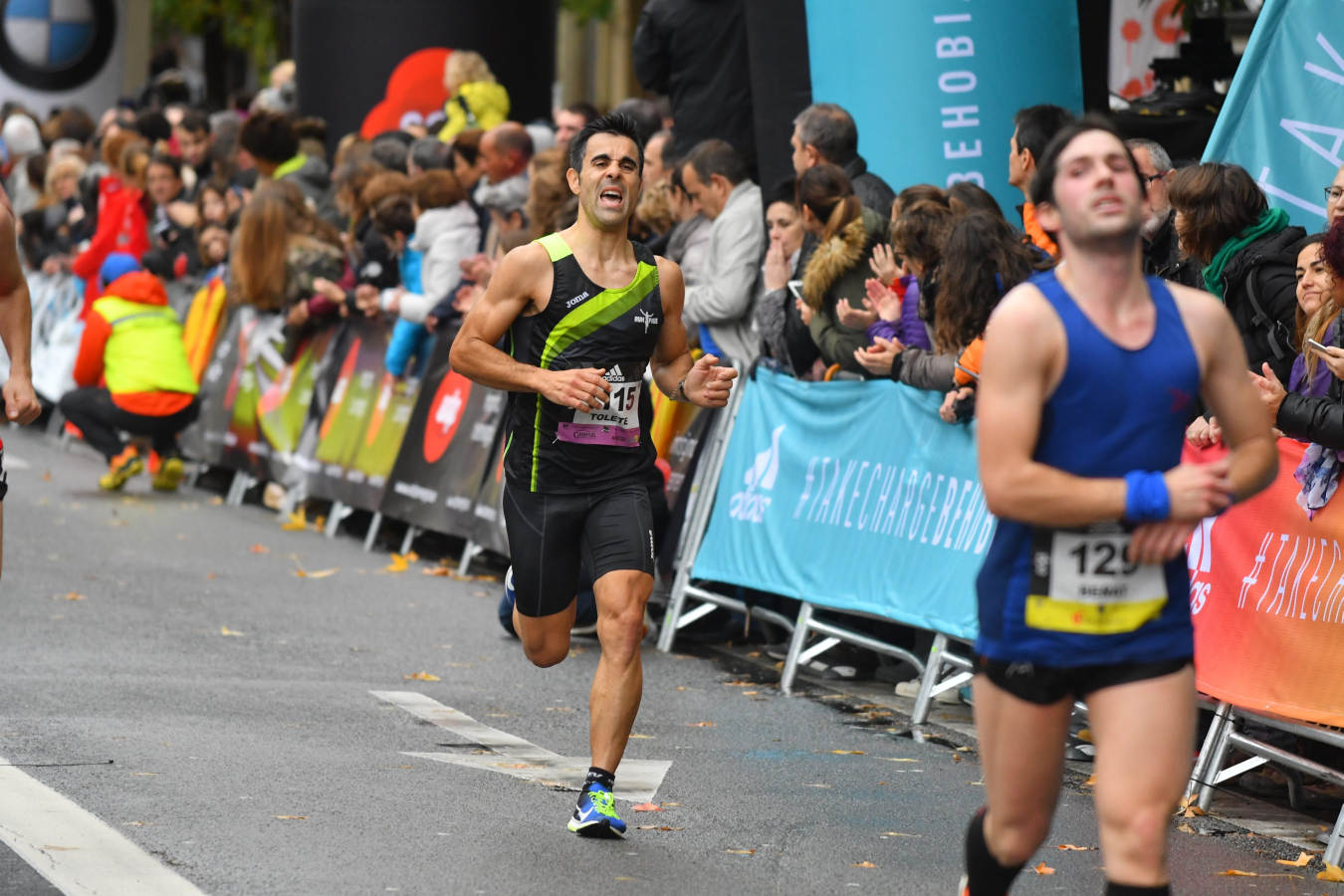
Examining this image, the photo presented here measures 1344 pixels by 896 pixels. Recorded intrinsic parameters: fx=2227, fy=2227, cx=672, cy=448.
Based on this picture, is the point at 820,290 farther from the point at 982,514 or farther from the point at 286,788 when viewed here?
the point at 286,788

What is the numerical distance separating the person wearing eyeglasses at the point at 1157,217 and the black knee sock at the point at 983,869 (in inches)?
161

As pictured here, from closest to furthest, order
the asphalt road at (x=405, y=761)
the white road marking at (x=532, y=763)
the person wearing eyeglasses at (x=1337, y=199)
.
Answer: the asphalt road at (x=405, y=761), the white road marking at (x=532, y=763), the person wearing eyeglasses at (x=1337, y=199)

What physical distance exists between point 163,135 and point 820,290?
13.2 m

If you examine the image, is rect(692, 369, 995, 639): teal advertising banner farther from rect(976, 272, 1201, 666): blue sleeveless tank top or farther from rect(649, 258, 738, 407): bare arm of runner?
rect(976, 272, 1201, 666): blue sleeveless tank top

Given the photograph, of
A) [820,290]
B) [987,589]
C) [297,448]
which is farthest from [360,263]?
[987,589]

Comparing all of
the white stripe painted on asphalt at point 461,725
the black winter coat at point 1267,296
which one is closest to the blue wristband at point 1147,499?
the black winter coat at point 1267,296

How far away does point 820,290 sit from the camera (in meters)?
10.2

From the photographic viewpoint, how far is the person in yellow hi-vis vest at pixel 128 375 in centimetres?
1620

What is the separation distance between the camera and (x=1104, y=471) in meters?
4.66

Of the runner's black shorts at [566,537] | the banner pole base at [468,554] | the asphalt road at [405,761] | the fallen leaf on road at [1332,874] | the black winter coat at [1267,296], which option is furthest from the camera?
the banner pole base at [468,554]

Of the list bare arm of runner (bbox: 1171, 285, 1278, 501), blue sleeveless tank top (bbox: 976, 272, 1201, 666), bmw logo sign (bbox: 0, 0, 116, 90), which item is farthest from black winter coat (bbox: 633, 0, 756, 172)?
bmw logo sign (bbox: 0, 0, 116, 90)

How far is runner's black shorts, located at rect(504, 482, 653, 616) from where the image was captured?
705cm

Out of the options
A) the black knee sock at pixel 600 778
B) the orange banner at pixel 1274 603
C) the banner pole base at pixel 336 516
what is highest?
the orange banner at pixel 1274 603

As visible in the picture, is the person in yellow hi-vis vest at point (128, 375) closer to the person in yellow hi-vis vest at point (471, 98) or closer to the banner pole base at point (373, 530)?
the person in yellow hi-vis vest at point (471, 98)
